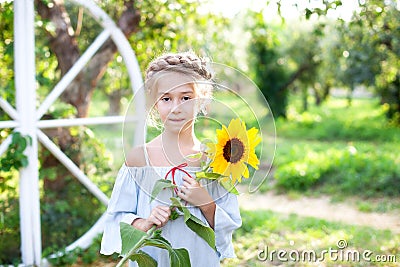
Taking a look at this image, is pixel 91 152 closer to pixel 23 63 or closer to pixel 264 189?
pixel 23 63

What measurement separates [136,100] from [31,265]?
203 centimetres

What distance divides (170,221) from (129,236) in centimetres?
20

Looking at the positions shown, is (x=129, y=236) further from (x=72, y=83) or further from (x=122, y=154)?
(x=72, y=83)

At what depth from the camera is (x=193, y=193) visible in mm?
1651

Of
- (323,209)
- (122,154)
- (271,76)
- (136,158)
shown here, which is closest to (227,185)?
(136,158)

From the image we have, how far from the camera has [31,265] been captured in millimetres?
3393

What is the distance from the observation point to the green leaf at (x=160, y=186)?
1.63 m

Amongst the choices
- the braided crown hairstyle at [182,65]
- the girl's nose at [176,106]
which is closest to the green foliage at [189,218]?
the girl's nose at [176,106]

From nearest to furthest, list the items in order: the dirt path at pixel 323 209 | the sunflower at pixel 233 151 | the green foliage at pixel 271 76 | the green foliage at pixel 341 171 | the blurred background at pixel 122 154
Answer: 1. the sunflower at pixel 233 151
2. the blurred background at pixel 122 154
3. the dirt path at pixel 323 209
4. the green foliage at pixel 341 171
5. the green foliage at pixel 271 76

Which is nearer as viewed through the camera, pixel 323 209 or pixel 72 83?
pixel 72 83

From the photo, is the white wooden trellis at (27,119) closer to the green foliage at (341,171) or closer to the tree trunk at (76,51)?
the tree trunk at (76,51)

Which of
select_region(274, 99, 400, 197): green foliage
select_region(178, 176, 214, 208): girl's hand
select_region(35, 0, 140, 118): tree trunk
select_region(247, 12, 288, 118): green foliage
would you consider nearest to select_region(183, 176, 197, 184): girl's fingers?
select_region(178, 176, 214, 208): girl's hand

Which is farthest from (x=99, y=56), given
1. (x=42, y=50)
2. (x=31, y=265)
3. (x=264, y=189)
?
(x=264, y=189)

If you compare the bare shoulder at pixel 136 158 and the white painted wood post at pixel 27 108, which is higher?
the white painted wood post at pixel 27 108
